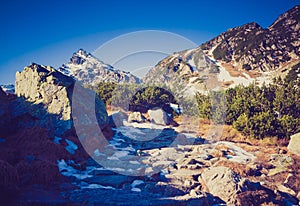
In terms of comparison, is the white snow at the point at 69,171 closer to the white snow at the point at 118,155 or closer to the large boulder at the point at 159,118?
the white snow at the point at 118,155

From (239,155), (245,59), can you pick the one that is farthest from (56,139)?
(245,59)

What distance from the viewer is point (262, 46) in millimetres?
103125

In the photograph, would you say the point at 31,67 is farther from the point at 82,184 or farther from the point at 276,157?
the point at 276,157

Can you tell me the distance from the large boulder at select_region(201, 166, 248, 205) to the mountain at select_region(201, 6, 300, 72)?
→ 280 feet

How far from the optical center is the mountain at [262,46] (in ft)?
298

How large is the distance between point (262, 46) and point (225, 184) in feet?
343

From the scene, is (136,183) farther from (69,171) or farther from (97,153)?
(97,153)

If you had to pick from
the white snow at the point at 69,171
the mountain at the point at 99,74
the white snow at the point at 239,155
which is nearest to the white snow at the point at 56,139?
the white snow at the point at 69,171

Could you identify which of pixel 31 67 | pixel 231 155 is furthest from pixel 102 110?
pixel 231 155

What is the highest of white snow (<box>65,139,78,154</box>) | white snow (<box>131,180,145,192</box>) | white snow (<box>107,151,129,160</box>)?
white snow (<box>65,139,78,154</box>)

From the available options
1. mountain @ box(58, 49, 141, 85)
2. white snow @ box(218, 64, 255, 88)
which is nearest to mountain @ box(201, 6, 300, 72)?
white snow @ box(218, 64, 255, 88)

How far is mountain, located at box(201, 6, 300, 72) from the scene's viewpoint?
90875mm

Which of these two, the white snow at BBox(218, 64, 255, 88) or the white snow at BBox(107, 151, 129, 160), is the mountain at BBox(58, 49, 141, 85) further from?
the white snow at BBox(107, 151, 129, 160)

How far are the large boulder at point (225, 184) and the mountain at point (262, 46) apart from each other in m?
85.4
